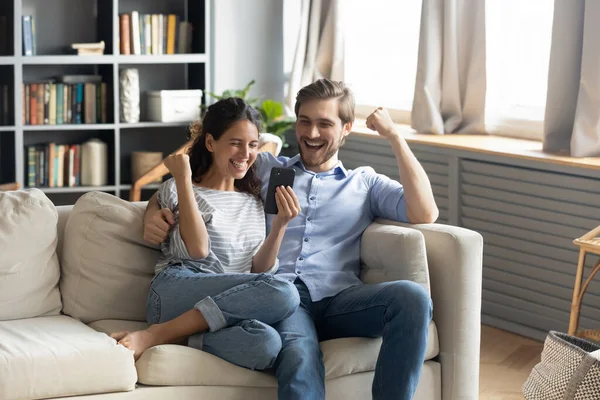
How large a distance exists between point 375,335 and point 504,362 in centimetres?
122

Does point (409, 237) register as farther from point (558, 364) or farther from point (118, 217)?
A: point (118, 217)

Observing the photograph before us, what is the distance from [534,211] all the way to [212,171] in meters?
1.66

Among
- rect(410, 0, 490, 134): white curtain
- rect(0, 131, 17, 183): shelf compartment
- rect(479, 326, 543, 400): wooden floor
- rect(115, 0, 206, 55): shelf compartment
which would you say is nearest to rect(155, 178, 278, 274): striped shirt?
rect(479, 326, 543, 400): wooden floor

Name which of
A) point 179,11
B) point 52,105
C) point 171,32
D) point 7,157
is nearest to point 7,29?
point 52,105

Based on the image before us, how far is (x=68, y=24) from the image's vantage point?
5098mm

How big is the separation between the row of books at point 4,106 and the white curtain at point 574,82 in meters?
2.73

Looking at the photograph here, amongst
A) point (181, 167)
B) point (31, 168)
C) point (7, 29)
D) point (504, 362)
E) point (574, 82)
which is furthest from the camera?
point (31, 168)

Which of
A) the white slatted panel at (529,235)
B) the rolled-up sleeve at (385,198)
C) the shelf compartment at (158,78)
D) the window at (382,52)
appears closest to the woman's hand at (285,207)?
the rolled-up sleeve at (385,198)

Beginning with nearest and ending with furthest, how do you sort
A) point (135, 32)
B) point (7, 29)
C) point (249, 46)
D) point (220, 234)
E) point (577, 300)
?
1. point (220, 234)
2. point (577, 300)
3. point (7, 29)
4. point (135, 32)
5. point (249, 46)

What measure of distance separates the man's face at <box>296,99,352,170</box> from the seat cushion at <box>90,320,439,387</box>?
Result: 25.0 inches

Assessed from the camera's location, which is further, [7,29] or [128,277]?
[7,29]

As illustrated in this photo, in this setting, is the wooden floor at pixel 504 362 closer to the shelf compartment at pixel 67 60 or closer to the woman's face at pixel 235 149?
the woman's face at pixel 235 149

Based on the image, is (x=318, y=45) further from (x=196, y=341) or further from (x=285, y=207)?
(x=196, y=341)

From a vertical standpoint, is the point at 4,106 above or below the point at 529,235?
above
